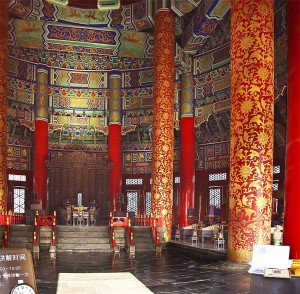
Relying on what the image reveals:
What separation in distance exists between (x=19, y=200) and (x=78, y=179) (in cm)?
246

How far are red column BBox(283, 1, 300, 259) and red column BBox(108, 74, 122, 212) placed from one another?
1136 cm

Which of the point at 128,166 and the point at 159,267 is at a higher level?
the point at 128,166

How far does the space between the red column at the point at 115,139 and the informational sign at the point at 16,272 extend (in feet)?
46.3

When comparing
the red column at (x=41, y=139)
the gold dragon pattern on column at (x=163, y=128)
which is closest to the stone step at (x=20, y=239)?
the gold dragon pattern on column at (x=163, y=128)

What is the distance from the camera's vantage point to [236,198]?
725 centimetres

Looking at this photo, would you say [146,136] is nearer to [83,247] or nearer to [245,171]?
[83,247]

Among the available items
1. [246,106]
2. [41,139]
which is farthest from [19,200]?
[246,106]

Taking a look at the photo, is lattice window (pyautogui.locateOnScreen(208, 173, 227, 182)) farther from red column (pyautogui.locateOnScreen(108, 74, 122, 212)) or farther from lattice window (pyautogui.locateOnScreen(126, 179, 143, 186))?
red column (pyautogui.locateOnScreen(108, 74, 122, 212))

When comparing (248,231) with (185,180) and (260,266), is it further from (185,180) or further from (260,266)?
(185,180)

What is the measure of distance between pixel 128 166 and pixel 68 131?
288 centimetres

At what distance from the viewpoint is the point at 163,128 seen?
12766 millimetres

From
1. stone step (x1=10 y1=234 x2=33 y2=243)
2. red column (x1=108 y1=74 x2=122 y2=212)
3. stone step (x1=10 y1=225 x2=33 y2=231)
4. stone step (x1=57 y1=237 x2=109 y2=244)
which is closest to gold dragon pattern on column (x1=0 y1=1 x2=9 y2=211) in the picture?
stone step (x1=10 y1=225 x2=33 y2=231)

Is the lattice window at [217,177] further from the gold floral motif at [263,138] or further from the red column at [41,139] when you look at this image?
the gold floral motif at [263,138]

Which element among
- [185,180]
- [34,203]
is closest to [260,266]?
[185,180]
